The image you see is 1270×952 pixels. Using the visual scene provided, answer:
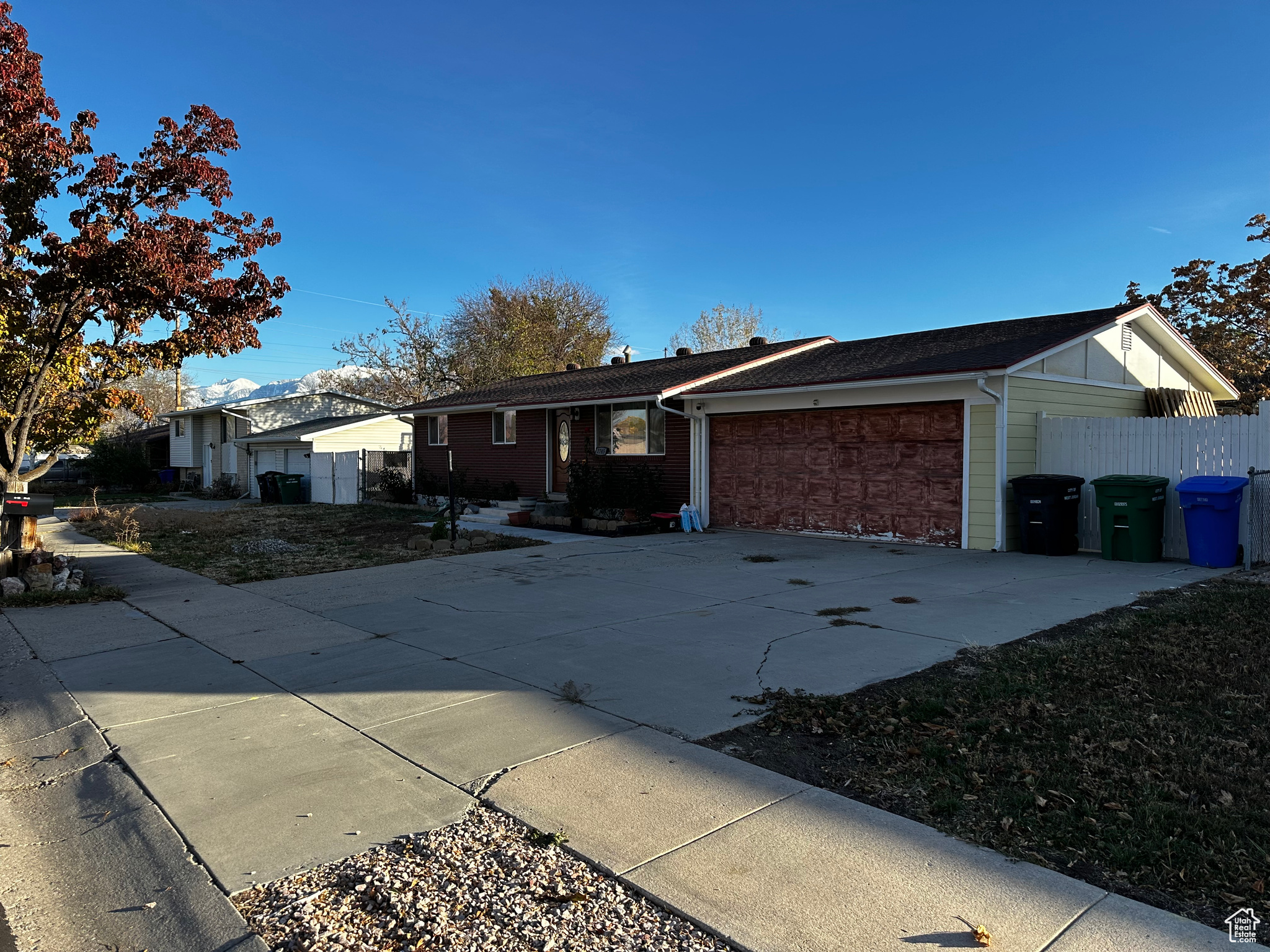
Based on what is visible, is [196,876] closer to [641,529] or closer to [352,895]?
[352,895]

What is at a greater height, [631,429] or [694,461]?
[631,429]

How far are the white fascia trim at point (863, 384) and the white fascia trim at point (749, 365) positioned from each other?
278 mm

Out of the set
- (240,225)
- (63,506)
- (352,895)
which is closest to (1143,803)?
(352,895)

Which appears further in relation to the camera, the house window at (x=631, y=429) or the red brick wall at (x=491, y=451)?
the red brick wall at (x=491, y=451)

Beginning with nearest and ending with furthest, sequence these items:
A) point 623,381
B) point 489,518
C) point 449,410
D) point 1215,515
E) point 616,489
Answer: point 1215,515 → point 616,489 → point 489,518 → point 623,381 → point 449,410

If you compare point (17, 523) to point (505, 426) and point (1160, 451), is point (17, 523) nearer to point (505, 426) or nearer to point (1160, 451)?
point (505, 426)

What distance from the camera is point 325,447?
26.8 m

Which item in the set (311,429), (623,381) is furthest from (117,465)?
(623,381)

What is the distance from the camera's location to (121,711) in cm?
511

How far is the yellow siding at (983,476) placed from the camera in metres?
11.8

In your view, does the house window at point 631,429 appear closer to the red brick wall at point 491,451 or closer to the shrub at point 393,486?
the red brick wall at point 491,451

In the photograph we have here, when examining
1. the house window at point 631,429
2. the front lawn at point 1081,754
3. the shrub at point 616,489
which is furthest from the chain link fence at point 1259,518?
the house window at point 631,429

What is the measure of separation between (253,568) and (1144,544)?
39.2 feet

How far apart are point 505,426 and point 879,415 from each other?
1068 centimetres
